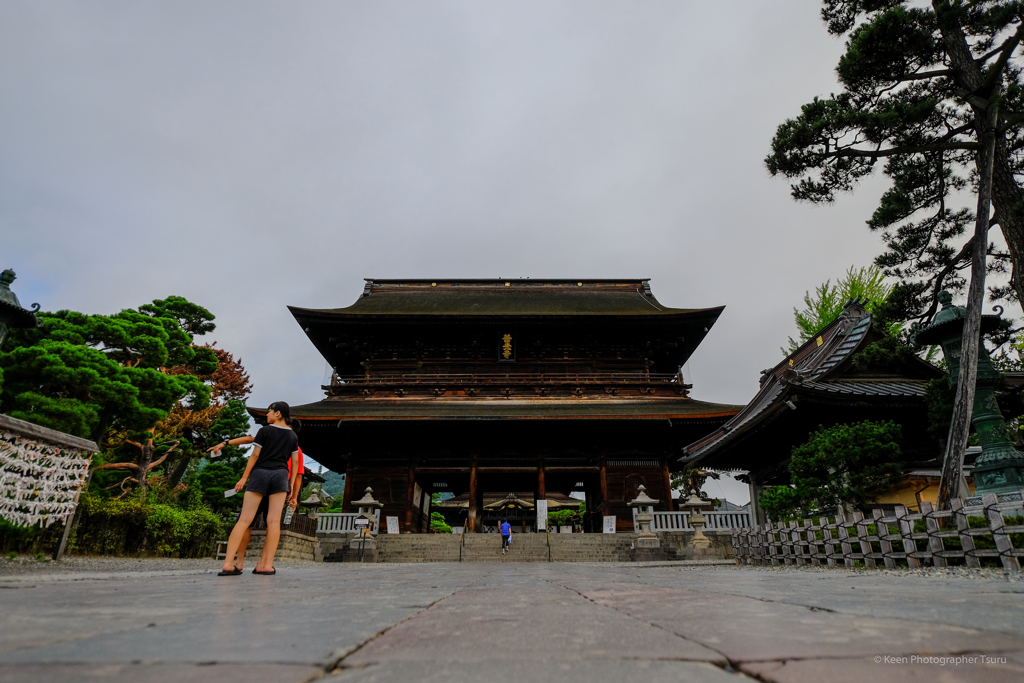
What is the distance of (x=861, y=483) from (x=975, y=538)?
11.0 feet

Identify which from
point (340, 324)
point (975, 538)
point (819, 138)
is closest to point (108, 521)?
point (340, 324)

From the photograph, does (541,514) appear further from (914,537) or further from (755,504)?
(914,537)

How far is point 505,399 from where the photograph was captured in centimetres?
1716

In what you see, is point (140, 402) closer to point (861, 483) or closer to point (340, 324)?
point (340, 324)

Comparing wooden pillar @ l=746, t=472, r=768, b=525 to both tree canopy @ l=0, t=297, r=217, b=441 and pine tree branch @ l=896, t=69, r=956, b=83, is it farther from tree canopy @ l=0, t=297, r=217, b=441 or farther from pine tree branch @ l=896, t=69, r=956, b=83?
tree canopy @ l=0, t=297, r=217, b=441

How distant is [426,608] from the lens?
75.0 inches

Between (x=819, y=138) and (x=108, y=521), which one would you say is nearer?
(x=819, y=138)

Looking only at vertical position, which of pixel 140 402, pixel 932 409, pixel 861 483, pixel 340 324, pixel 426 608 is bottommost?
pixel 426 608

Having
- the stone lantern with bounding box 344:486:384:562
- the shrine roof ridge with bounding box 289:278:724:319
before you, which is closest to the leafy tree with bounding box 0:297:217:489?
the shrine roof ridge with bounding box 289:278:724:319

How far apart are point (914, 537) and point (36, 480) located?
29.4 feet

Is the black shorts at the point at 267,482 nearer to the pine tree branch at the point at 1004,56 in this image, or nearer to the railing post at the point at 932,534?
the railing post at the point at 932,534

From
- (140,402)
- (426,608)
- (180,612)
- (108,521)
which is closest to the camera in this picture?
(180,612)

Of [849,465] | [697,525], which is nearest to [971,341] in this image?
[849,465]

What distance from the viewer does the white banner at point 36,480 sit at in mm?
5203
